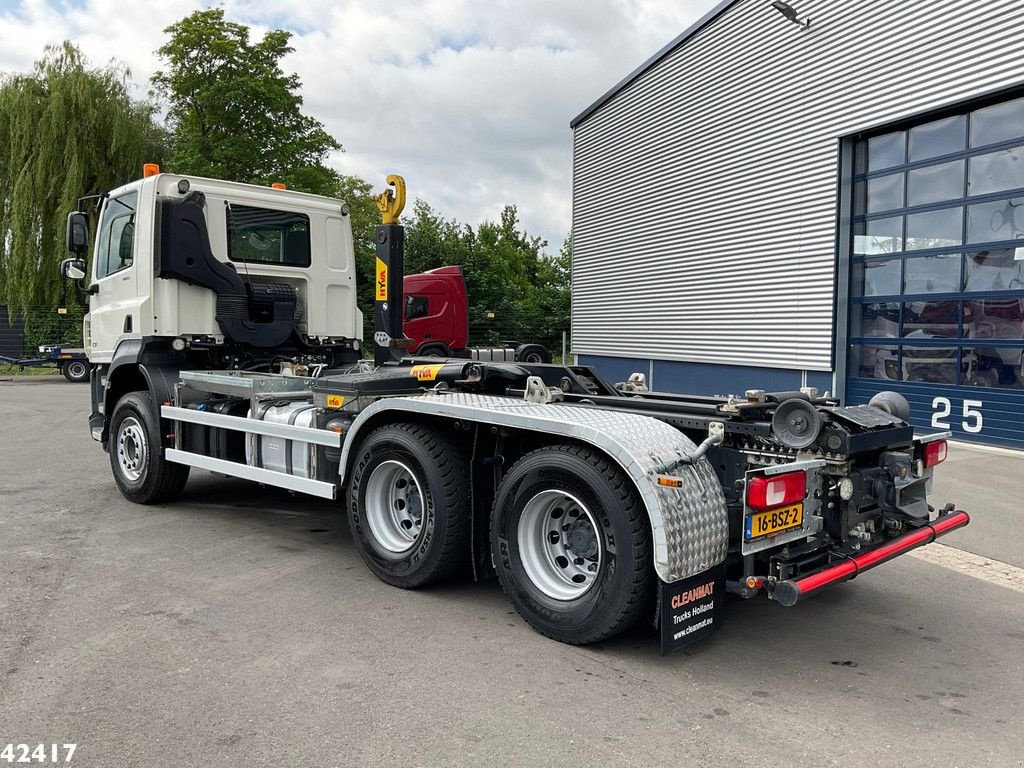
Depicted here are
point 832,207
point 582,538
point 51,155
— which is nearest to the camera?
point 582,538

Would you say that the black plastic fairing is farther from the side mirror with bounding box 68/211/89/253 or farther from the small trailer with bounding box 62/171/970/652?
the side mirror with bounding box 68/211/89/253

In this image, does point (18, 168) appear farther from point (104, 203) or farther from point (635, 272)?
point (104, 203)

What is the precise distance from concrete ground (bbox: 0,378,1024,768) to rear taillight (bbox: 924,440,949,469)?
2.97 ft

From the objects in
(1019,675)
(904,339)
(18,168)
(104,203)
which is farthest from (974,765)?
(18,168)

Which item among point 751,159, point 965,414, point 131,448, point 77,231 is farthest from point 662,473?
point 751,159

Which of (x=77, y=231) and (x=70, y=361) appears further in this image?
(x=70, y=361)

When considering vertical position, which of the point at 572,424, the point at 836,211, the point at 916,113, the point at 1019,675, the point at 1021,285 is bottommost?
the point at 1019,675

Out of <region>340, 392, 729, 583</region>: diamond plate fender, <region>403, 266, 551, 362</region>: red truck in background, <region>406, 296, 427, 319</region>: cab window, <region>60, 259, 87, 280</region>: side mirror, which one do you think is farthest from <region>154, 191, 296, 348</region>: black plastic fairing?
<region>406, 296, 427, 319</region>: cab window

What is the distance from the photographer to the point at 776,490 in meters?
3.72

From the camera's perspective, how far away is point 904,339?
12648mm

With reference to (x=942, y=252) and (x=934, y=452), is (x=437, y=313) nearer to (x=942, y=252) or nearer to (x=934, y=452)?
(x=942, y=252)

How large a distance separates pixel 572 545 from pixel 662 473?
2.46 feet

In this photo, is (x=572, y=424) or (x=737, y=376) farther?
(x=737, y=376)

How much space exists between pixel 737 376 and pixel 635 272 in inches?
170
